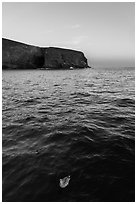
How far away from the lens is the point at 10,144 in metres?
7.59

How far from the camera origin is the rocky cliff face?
303 feet

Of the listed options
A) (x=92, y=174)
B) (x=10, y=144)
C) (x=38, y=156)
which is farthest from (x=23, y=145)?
(x=92, y=174)

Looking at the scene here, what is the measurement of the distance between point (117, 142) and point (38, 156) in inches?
157

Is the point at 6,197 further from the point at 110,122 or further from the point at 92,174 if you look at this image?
the point at 110,122

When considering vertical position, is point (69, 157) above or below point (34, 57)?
below

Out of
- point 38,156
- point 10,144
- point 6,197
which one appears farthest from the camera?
point 10,144

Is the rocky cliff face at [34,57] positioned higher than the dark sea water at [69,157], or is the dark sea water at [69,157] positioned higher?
the rocky cliff face at [34,57]

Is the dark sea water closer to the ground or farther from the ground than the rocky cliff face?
closer to the ground

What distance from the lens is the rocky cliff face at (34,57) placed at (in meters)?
92.4

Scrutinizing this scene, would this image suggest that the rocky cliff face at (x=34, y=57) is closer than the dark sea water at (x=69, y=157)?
No

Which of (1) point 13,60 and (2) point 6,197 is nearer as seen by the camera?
(2) point 6,197

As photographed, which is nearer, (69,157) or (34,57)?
(69,157)

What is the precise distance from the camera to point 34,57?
100 m

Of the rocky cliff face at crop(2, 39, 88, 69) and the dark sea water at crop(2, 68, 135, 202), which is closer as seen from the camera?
the dark sea water at crop(2, 68, 135, 202)
